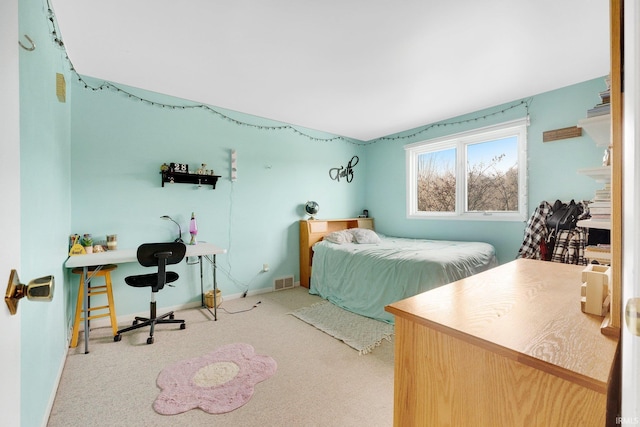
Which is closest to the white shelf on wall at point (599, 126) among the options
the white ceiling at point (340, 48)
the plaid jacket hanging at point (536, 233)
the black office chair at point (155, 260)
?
the white ceiling at point (340, 48)

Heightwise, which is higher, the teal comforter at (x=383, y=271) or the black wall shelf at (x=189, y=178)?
the black wall shelf at (x=189, y=178)

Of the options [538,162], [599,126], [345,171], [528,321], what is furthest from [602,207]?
[345,171]

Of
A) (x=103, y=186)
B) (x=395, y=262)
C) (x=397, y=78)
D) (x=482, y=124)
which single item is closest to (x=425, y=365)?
(x=395, y=262)

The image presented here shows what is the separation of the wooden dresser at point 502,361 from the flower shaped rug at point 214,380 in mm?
1144

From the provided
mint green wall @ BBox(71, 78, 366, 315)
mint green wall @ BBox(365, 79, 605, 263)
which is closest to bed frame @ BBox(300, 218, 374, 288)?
mint green wall @ BBox(71, 78, 366, 315)

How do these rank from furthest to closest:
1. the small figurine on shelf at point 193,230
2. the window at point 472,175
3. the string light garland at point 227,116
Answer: the window at point 472,175 < the small figurine on shelf at point 193,230 < the string light garland at point 227,116

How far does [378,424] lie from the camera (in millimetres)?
1432

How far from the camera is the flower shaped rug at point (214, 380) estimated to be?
1568mm

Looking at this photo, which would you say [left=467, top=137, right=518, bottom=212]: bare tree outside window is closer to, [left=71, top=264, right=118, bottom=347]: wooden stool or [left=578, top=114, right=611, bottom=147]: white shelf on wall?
[left=578, top=114, right=611, bottom=147]: white shelf on wall

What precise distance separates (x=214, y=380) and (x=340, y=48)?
2640 mm

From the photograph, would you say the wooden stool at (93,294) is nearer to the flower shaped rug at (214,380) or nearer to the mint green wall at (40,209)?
the mint green wall at (40,209)

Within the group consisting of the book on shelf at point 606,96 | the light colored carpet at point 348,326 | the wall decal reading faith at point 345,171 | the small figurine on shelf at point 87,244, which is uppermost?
the wall decal reading faith at point 345,171

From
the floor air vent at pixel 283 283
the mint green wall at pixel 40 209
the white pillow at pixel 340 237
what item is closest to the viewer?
the mint green wall at pixel 40 209

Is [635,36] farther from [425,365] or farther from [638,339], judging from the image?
[425,365]
